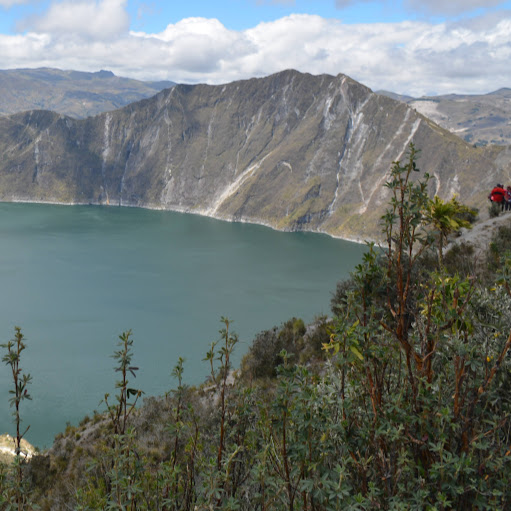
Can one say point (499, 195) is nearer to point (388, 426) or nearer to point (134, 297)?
point (388, 426)

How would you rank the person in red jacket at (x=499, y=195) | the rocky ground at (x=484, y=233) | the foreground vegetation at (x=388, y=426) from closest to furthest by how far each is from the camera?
1. the foreground vegetation at (x=388, y=426)
2. the rocky ground at (x=484, y=233)
3. the person in red jacket at (x=499, y=195)

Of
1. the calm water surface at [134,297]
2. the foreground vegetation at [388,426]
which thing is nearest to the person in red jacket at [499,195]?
the calm water surface at [134,297]

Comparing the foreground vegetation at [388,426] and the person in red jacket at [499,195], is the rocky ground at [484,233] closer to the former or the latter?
the person in red jacket at [499,195]

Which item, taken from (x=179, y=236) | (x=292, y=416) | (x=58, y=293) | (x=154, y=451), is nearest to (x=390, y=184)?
(x=292, y=416)

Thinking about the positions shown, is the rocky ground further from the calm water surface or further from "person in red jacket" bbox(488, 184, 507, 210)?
the calm water surface

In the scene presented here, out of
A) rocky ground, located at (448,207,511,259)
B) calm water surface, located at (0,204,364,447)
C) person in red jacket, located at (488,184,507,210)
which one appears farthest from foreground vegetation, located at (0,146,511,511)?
person in red jacket, located at (488,184,507,210)

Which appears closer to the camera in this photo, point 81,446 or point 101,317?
point 81,446

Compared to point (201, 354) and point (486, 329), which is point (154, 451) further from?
point (201, 354)

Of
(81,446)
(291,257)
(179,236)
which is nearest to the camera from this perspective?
(81,446)
